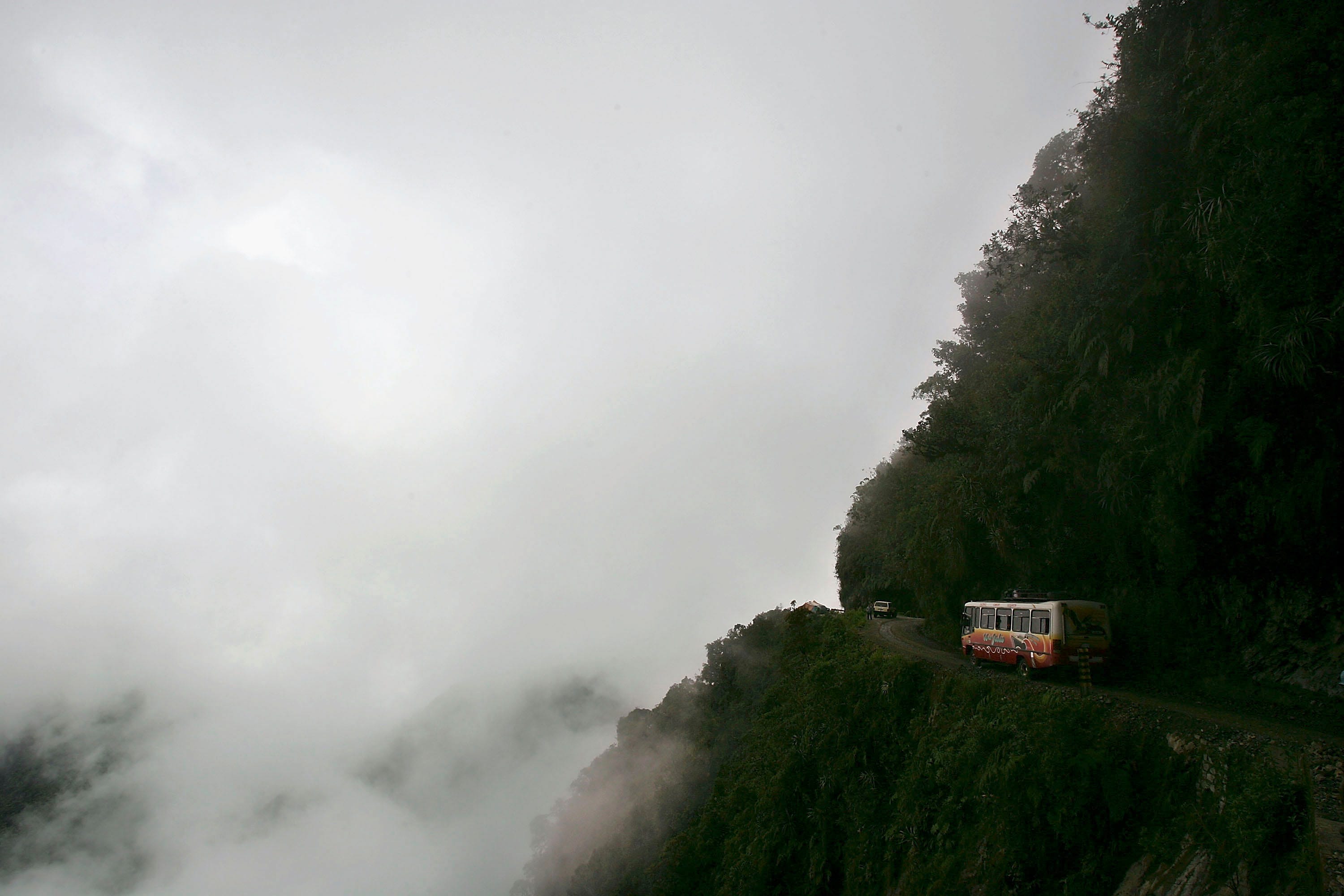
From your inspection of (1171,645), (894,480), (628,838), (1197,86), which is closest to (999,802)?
(1171,645)

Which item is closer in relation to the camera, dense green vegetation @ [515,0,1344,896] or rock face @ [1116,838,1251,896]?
rock face @ [1116,838,1251,896]

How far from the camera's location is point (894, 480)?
4062cm

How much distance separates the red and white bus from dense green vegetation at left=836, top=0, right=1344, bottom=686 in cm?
138

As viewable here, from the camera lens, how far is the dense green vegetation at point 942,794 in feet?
31.0

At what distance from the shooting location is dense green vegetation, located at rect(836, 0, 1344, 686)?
11969 mm

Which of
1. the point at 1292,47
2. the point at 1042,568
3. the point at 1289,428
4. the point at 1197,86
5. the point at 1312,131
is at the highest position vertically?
the point at 1197,86

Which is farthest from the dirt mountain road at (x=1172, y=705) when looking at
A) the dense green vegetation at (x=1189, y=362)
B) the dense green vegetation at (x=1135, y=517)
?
the dense green vegetation at (x=1189, y=362)

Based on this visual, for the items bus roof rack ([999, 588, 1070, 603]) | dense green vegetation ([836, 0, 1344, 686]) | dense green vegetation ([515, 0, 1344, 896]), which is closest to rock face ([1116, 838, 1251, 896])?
dense green vegetation ([515, 0, 1344, 896])

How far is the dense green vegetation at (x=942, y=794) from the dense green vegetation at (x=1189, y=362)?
4.95 m

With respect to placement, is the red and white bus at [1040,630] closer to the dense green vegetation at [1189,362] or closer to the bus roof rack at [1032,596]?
the bus roof rack at [1032,596]

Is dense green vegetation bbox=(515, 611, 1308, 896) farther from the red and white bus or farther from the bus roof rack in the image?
the bus roof rack

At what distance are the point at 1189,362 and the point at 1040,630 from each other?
26.3ft

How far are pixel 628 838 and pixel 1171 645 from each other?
38.1 metres

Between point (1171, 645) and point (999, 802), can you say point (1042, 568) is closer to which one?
point (1171, 645)
